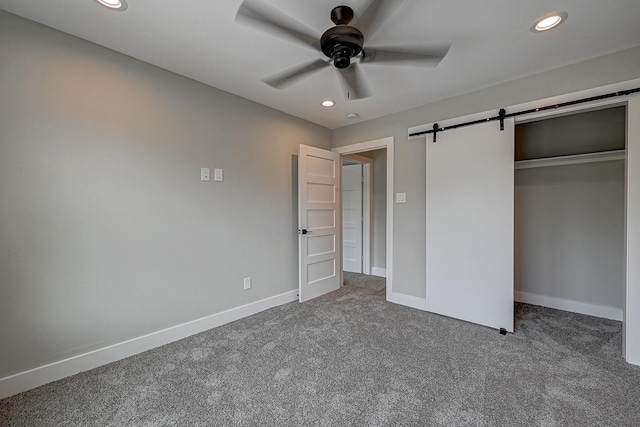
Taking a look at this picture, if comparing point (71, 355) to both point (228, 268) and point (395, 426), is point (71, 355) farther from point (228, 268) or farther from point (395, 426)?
point (395, 426)

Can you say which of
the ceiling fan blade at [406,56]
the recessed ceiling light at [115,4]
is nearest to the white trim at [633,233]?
the ceiling fan blade at [406,56]

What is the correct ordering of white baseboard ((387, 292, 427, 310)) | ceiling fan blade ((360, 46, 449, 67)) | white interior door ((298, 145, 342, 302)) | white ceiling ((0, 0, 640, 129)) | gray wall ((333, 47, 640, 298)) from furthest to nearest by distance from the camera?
white interior door ((298, 145, 342, 302)) → white baseboard ((387, 292, 427, 310)) → gray wall ((333, 47, 640, 298)) → white ceiling ((0, 0, 640, 129)) → ceiling fan blade ((360, 46, 449, 67))

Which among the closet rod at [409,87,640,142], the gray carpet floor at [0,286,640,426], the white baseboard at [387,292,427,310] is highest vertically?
the closet rod at [409,87,640,142]

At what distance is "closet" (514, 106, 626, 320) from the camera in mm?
2871

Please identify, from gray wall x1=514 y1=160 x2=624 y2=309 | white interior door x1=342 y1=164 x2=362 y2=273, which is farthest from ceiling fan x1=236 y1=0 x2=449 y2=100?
white interior door x1=342 y1=164 x2=362 y2=273

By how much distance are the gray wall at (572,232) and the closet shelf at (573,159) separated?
0.08 metres

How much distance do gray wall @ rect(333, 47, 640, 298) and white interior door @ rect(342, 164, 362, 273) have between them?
1212 mm

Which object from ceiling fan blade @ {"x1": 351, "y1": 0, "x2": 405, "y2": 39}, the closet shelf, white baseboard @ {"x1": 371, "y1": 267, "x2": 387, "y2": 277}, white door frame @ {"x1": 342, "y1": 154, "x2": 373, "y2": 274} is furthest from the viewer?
white door frame @ {"x1": 342, "y1": 154, "x2": 373, "y2": 274}

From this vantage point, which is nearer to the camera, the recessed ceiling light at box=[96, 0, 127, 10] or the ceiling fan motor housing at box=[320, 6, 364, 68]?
the ceiling fan motor housing at box=[320, 6, 364, 68]

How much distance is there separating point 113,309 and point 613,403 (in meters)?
3.50

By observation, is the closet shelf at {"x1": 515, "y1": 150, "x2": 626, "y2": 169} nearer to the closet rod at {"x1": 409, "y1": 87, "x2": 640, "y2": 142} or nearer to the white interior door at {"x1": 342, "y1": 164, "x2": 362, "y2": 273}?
the closet rod at {"x1": 409, "y1": 87, "x2": 640, "y2": 142}

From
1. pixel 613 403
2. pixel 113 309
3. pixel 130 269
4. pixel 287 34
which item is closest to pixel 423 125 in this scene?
pixel 287 34

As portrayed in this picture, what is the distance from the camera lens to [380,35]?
1912 millimetres

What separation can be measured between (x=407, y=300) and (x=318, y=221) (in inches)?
59.9
